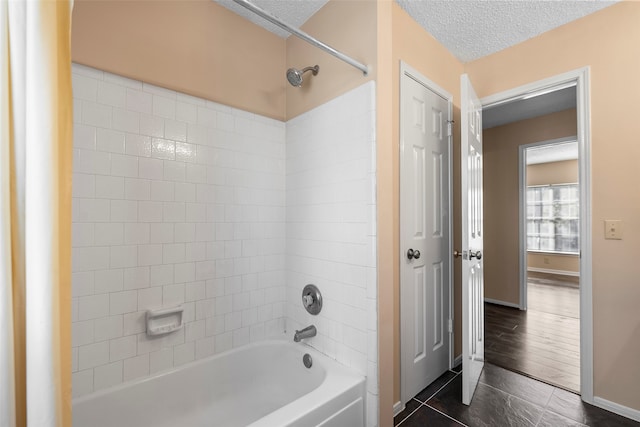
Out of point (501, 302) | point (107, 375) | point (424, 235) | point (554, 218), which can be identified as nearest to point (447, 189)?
point (424, 235)

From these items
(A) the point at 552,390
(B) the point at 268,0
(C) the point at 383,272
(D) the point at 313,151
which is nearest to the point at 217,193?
(D) the point at 313,151

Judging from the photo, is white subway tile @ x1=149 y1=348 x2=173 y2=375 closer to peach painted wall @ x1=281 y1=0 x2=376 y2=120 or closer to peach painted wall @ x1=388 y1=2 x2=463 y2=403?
peach painted wall @ x1=388 y1=2 x2=463 y2=403

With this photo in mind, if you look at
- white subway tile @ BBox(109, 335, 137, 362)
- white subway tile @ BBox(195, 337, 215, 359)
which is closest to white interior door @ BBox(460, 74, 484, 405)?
white subway tile @ BBox(195, 337, 215, 359)

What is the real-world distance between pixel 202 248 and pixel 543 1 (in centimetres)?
255

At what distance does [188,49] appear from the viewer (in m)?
1.67

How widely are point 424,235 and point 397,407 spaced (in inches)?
43.0

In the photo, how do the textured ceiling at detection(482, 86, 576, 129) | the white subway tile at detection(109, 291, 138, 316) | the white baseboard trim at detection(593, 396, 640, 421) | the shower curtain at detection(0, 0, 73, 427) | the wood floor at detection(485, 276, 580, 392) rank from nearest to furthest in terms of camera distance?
the shower curtain at detection(0, 0, 73, 427), the white subway tile at detection(109, 291, 138, 316), the white baseboard trim at detection(593, 396, 640, 421), the wood floor at detection(485, 276, 580, 392), the textured ceiling at detection(482, 86, 576, 129)

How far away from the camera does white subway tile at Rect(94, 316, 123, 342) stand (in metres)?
1.40

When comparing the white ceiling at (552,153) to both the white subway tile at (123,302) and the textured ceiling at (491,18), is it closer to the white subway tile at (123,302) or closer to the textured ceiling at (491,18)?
the textured ceiling at (491,18)

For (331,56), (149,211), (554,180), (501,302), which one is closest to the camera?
(149,211)

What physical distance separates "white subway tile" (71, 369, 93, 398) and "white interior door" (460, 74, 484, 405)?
1.98 meters

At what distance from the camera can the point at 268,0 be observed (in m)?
1.78

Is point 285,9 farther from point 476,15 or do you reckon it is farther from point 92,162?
point 92,162

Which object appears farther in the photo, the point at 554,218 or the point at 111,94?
the point at 554,218
